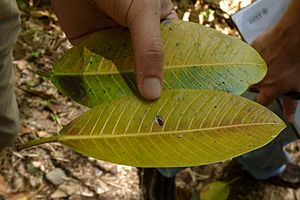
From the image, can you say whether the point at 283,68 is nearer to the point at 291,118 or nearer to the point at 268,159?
the point at 291,118

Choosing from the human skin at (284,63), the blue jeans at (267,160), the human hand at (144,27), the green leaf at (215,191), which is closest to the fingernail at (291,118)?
the human skin at (284,63)

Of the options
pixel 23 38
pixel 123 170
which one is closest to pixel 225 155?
pixel 123 170

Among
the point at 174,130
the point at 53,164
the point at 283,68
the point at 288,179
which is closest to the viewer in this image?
the point at 174,130

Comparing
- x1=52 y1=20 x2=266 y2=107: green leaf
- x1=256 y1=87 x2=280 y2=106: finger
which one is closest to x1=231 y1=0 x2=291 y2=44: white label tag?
x1=256 y1=87 x2=280 y2=106: finger

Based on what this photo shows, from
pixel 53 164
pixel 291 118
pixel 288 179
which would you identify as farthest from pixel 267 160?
pixel 53 164

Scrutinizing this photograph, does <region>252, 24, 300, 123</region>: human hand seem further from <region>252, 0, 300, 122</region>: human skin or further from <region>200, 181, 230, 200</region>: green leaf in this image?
<region>200, 181, 230, 200</region>: green leaf

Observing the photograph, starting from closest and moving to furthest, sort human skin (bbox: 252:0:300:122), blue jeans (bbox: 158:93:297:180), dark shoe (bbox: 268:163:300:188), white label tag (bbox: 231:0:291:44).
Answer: human skin (bbox: 252:0:300:122) < white label tag (bbox: 231:0:291:44) < blue jeans (bbox: 158:93:297:180) < dark shoe (bbox: 268:163:300:188)
